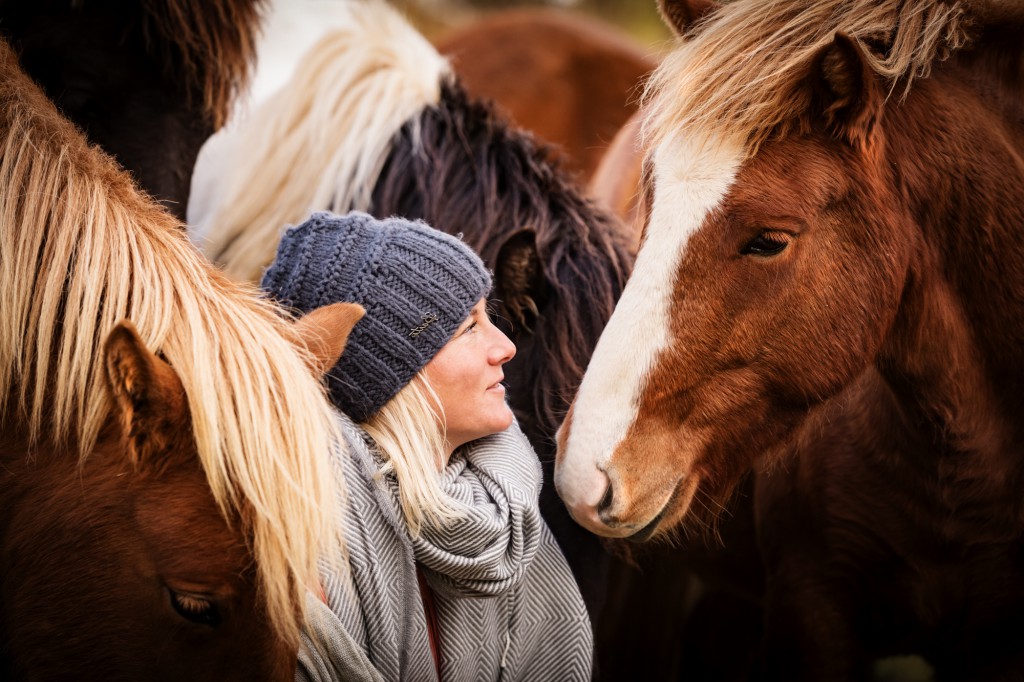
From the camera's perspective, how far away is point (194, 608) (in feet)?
3.67

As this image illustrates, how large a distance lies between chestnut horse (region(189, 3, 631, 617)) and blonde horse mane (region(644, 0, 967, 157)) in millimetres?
449

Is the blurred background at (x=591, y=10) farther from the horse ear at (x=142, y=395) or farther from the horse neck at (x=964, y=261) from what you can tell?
the horse ear at (x=142, y=395)

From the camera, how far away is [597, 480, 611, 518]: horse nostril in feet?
4.46

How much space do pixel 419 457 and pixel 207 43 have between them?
1241mm

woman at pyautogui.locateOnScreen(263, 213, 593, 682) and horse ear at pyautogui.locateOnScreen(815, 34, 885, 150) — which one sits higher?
horse ear at pyautogui.locateOnScreen(815, 34, 885, 150)

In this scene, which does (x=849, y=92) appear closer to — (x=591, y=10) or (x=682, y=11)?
(x=682, y=11)

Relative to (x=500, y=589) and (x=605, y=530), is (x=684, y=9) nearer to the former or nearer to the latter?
(x=605, y=530)

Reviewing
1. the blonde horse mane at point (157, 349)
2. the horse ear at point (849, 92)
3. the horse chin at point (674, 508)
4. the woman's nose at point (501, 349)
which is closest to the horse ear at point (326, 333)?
the blonde horse mane at point (157, 349)

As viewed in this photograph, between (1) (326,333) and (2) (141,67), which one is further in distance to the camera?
(2) (141,67)

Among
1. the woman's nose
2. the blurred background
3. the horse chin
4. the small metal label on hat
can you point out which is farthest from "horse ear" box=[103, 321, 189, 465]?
→ the blurred background

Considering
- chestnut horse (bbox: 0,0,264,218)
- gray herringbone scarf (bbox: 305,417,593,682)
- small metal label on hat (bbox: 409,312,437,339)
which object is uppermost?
chestnut horse (bbox: 0,0,264,218)

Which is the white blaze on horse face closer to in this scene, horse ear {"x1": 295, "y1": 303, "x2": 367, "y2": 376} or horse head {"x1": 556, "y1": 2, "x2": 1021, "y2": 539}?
horse head {"x1": 556, "y1": 2, "x2": 1021, "y2": 539}

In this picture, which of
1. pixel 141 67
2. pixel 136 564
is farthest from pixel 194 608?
pixel 141 67

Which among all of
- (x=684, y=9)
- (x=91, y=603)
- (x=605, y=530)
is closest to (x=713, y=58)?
(x=684, y=9)
